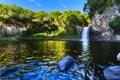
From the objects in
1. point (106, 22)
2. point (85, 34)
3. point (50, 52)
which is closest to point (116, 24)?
point (106, 22)

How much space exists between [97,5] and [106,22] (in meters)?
19.3

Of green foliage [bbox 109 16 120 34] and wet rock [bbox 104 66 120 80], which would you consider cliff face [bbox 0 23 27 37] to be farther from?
wet rock [bbox 104 66 120 80]

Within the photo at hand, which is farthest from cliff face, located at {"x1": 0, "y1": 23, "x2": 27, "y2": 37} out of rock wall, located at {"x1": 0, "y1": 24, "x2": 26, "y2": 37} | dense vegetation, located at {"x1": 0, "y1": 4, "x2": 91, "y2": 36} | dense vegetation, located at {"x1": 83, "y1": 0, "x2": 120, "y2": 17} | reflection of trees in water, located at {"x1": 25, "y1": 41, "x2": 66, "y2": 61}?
reflection of trees in water, located at {"x1": 25, "y1": 41, "x2": 66, "y2": 61}

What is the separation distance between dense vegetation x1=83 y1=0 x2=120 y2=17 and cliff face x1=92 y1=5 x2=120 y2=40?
111 inches

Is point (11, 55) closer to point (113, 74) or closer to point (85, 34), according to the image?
point (113, 74)

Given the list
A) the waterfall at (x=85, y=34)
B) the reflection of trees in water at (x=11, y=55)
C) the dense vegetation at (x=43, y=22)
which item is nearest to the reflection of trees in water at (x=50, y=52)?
the reflection of trees in water at (x=11, y=55)

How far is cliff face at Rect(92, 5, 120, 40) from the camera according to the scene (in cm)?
10388

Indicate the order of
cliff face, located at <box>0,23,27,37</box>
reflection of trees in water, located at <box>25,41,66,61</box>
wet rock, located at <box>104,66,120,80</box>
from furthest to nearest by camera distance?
cliff face, located at <box>0,23,27,37</box>
reflection of trees in water, located at <box>25,41,66,61</box>
wet rock, located at <box>104,66,120,80</box>

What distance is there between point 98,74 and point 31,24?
128380 millimetres

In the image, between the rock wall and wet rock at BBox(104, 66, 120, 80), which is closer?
wet rock at BBox(104, 66, 120, 80)

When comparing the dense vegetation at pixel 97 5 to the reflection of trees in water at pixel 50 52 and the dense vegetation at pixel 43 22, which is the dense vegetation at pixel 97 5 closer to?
the dense vegetation at pixel 43 22

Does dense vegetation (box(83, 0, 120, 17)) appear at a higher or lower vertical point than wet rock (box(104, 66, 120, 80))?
higher

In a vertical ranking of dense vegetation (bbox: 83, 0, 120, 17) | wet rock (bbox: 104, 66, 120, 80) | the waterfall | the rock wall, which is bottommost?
wet rock (bbox: 104, 66, 120, 80)

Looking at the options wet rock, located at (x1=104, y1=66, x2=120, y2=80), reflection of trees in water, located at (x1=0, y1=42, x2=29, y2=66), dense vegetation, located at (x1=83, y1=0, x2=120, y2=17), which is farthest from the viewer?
dense vegetation, located at (x1=83, y1=0, x2=120, y2=17)
